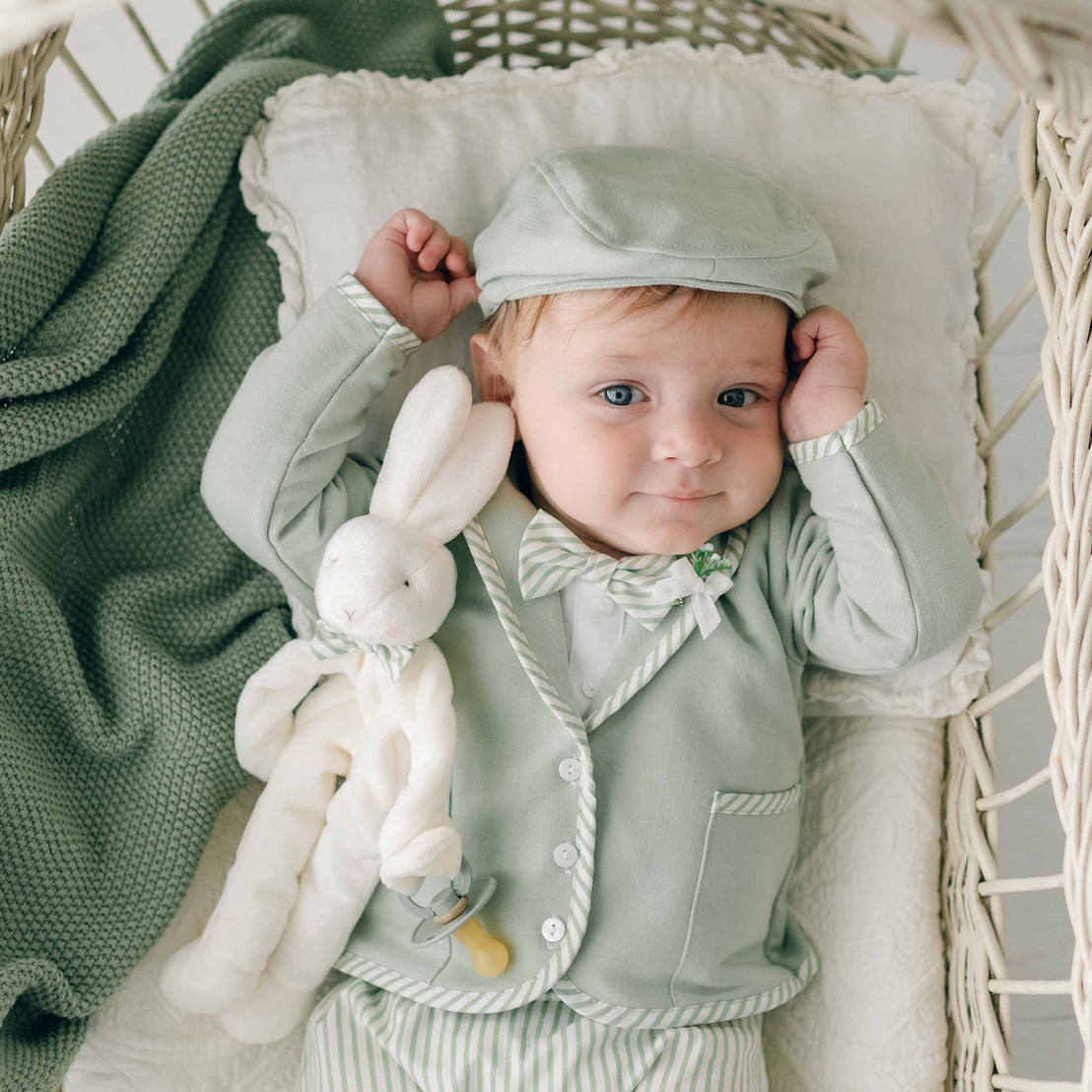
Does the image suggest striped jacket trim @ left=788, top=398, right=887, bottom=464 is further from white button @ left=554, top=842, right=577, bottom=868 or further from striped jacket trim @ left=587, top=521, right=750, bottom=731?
white button @ left=554, top=842, right=577, bottom=868

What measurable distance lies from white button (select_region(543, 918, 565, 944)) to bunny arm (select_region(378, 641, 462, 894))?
89mm

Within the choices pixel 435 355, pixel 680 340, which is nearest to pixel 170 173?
pixel 435 355

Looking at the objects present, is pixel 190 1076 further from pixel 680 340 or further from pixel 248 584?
pixel 680 340

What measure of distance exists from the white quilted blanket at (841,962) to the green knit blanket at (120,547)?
57 millimetres

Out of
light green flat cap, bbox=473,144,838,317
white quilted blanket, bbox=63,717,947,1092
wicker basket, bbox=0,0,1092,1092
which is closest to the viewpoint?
wicker basket, bbox=0,0,1092,1092

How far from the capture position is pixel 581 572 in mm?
955

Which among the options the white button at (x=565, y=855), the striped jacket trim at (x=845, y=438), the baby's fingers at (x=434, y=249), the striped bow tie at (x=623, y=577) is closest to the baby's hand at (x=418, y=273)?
the baby's fingers at (x=434, y=249)

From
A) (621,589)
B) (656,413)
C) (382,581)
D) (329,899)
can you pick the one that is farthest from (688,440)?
(329,899)

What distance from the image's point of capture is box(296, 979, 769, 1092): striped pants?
3.00 feet

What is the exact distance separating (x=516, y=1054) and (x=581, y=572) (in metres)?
0.38

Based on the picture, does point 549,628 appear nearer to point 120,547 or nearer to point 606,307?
point 606,307

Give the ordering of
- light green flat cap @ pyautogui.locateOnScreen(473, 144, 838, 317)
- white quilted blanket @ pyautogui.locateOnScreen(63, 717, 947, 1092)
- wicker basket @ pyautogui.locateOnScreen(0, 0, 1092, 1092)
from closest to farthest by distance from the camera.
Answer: wicker basket @ pyautogui.locateOnScreen(0, 0, 1092, 1092) → light green flat cap @ pyautogui.locateOnScreen(473, 144, 838, 317) → white quilted blanket @ pyautogui.locateOnScreen(63, 717, 947, 1092)

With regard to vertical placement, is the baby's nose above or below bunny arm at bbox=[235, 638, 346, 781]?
above

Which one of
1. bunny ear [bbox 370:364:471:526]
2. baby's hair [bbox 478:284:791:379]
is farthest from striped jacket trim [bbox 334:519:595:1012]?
baby's hair [bbox 478:284:791:379]
